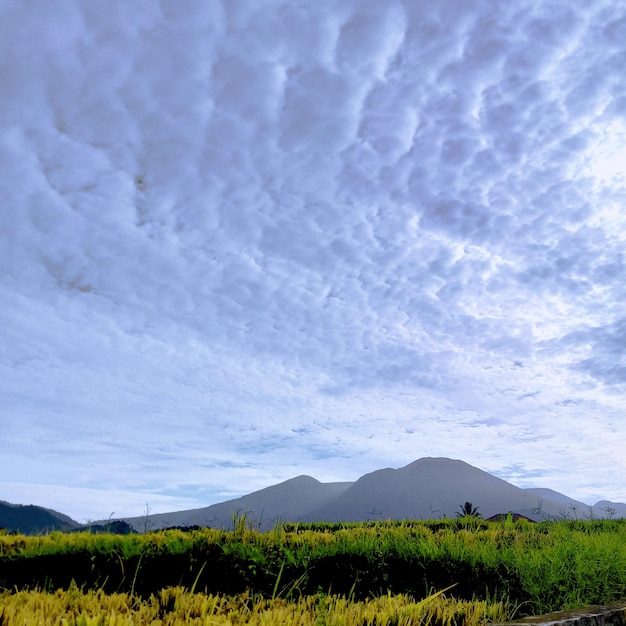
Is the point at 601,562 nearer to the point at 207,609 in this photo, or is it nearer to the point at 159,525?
the point at 207,609

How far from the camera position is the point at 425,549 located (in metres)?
6.99

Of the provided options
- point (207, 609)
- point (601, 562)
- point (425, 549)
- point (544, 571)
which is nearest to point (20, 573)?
point (207, 609)

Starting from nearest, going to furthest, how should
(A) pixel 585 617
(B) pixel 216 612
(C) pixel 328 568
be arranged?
(B) pixel 216 612, (A) pixel 585 617, (C) pixel 328 568

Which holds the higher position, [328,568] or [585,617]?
[328,568]

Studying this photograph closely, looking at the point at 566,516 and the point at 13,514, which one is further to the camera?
the point at 13,514

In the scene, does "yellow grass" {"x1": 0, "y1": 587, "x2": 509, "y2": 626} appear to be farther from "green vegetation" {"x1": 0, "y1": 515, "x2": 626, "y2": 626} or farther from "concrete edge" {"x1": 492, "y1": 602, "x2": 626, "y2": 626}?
"green vegetation" {"x1": 0, "y1": 515, "x2": 626, "y2": 626}

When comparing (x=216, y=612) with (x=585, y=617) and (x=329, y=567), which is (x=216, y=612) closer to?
(x=329, y=567)

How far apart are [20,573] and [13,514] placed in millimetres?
191596

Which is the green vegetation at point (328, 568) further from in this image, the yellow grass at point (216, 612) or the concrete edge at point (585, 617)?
the yellow grass at point (216, 612)

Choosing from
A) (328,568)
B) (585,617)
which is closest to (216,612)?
(328,568)

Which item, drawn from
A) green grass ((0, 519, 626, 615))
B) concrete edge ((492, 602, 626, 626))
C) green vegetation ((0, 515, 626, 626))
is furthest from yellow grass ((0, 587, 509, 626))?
green grass ((0, 519, 626, 615))

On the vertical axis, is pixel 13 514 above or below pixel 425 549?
above

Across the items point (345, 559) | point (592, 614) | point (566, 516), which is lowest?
point (592, 614)

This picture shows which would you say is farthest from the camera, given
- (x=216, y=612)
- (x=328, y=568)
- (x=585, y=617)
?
(x=328, y=568)
